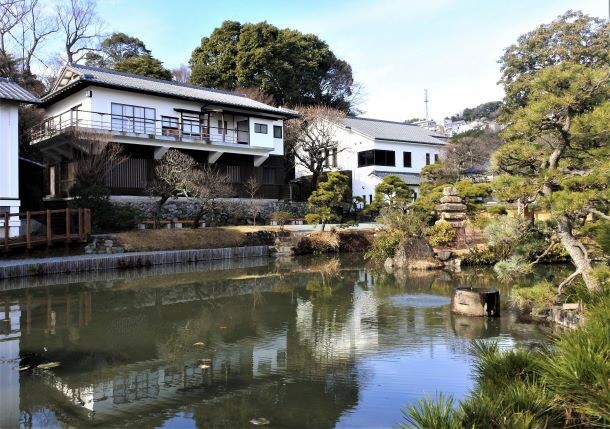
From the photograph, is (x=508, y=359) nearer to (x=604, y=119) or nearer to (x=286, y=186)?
(x=604, y=119)

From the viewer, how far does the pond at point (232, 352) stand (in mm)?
5074

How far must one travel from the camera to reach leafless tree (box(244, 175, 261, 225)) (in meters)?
26.2

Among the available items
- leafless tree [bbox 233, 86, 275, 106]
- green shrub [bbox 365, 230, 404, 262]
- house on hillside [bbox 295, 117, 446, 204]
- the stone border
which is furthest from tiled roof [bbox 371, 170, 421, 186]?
green shrub [bbox 365, 230, 404, 262]

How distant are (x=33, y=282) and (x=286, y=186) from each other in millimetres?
18295

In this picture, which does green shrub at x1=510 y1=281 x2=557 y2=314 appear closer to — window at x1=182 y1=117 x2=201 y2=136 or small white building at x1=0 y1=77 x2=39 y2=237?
small white building at x1=0 y1=77 x2=39 y2=237

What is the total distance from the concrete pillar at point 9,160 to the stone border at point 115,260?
3.95m

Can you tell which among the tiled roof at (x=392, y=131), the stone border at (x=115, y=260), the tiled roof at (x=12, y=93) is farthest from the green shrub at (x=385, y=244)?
the tiled roof at (x=392, y=131)

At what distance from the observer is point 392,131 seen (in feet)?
122

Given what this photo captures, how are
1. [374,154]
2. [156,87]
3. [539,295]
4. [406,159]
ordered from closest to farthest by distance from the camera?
[539,295] < [156,87] < [374,154] < [406,159]

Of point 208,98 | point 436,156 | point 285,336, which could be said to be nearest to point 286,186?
point 208,98

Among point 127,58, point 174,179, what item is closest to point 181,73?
point 127,58

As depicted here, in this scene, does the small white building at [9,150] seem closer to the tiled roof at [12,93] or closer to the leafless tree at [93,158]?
the tiled roof at [12,93]

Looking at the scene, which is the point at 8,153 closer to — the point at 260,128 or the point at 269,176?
the point at 260,128

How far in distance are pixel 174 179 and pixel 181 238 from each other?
3.14 metres
